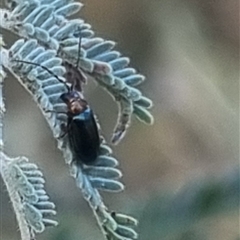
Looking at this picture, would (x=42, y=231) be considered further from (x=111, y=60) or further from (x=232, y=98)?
(x=232, y=98)

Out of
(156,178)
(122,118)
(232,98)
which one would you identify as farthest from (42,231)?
(232,98)

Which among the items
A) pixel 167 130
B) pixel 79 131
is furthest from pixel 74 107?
pixel 167 130

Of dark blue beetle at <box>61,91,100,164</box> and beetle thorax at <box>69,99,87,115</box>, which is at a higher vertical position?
beetle thorax at <box>69,99,87,115</box>

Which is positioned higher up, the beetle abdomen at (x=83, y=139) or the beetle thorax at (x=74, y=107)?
the beetle thorax at (x=74, y=107)

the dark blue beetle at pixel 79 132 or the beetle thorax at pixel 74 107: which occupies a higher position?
the beetle thorax at pixel 74 107
